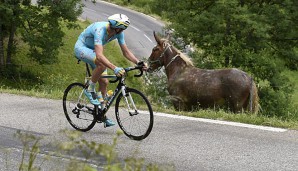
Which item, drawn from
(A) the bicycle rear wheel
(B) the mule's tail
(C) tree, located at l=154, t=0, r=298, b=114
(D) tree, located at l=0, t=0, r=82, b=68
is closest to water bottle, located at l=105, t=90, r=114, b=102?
(A) the bicycle rear wheel

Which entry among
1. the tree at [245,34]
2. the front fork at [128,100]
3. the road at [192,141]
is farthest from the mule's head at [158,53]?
the tree at [245,34]

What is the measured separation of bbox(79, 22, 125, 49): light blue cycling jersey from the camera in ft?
24.8

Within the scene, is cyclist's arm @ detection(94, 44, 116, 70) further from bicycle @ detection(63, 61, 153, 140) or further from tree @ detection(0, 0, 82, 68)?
tree @ detection(0, 0, 82, 68)

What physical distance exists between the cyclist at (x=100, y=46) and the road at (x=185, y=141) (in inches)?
33.1

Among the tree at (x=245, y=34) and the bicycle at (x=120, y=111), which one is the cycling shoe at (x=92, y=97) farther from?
the tree at (x=245, y=34)

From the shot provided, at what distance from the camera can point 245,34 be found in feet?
82.5

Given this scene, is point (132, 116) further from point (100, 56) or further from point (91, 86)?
point (100, 56)

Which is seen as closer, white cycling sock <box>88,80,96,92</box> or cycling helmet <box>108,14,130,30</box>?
cycling helmet <box>108,14,130,30</box>

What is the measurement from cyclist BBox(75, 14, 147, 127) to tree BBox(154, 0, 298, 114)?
50.1 ft

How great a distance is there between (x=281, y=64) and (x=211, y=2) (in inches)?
194

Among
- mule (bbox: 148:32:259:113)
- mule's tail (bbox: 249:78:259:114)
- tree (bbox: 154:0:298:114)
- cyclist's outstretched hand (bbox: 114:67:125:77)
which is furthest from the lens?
tree (bbox: 154:0:298:114)

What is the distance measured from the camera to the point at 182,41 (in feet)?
84.2

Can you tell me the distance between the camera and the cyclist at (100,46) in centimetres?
743

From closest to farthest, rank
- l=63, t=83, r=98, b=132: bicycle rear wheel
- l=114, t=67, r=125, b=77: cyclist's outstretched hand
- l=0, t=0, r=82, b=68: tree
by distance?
1. l=114, t=67, r=125, b=77: cyclist's outstretched hand
2. l=63, t=83, r=98, b=132: bicycle rear wheel
3. l=0, t=0, r=82, b=68: tree
